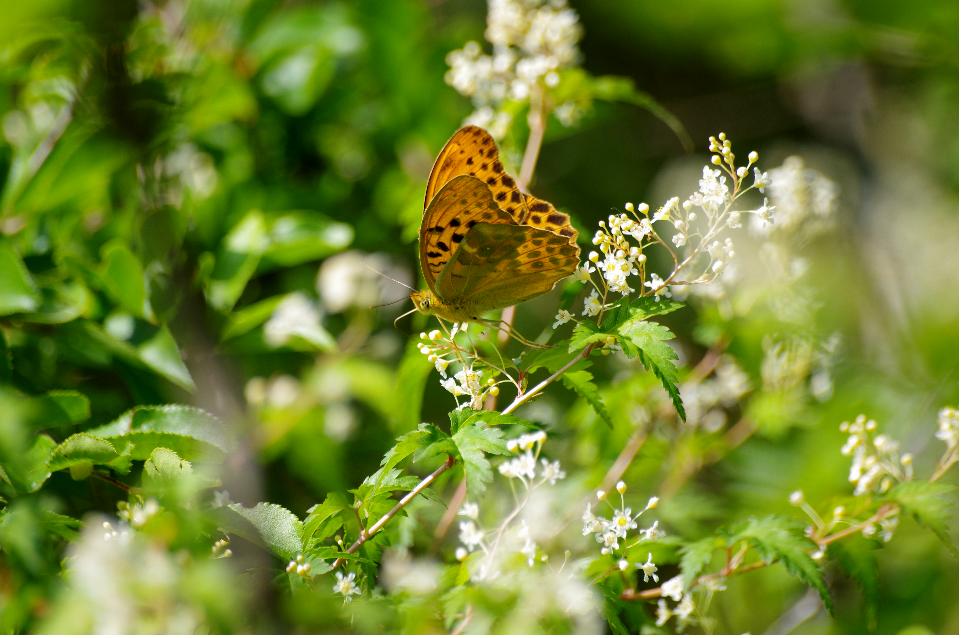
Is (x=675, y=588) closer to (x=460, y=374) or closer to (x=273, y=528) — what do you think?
(x=460, y=374)

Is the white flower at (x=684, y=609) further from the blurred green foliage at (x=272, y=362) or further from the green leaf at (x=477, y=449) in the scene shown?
the green leaf at (x=477, y=449)

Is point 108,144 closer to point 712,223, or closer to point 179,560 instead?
point 179,560

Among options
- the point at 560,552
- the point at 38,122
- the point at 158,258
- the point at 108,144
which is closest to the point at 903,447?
the point at 560,552

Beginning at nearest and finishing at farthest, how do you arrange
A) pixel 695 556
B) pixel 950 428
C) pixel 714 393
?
pixel 695 556
pixel 950 428
pixel 714 393

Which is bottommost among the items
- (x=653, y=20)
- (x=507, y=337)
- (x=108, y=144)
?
(x=507, y=337)

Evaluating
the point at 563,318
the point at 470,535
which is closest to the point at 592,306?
the point at 563,318

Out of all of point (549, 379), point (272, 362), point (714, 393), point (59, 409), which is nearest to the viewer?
point (549, 379)

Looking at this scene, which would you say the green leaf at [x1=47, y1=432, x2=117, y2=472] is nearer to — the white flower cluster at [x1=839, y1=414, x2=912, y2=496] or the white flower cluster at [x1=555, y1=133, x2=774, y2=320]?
the white flower cluster at [x1=555, y1=133, x2=774, y2=320]

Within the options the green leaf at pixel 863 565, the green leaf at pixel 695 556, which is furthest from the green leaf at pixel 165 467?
the green leaf at pixel 863 565
